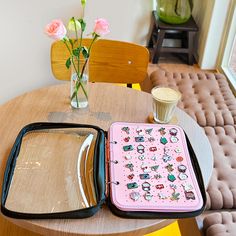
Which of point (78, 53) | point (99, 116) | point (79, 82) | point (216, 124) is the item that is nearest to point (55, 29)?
point (78, 53)

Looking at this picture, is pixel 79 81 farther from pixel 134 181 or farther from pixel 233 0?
pixel 233 0

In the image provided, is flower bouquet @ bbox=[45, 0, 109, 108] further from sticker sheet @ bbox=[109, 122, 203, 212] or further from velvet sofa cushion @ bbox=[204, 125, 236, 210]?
velvet sofa cushion @ bbox=[204, 125, 236, 210]

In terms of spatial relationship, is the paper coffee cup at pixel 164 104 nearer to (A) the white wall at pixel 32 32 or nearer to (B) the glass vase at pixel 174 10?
(A) the white wall at pixel 32 32

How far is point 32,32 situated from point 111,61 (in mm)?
620

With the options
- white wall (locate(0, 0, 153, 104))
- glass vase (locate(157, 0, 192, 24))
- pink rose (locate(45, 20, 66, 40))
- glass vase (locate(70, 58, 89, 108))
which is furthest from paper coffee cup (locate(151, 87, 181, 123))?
glass vase (locate(157, 0, 192, 24))

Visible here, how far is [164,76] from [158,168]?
1150mm

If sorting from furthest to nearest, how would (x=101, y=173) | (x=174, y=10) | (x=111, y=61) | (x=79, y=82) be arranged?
1. (x=174, y=10)
2. (x=111, y=61)
3. (x=79, y=82)
4. (x=101, y=173)

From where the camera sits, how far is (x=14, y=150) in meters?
1.09

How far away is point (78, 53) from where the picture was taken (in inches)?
46.8

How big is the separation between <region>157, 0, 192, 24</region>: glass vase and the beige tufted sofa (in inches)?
25.3

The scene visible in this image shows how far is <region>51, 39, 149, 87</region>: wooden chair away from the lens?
1695 mm

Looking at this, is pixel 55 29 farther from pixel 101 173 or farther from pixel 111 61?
pixel 111 61

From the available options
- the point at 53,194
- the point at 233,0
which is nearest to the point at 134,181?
the point at 53,194

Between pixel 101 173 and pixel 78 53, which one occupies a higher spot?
pixel 78 53
